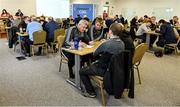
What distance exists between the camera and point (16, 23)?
6.87 metres

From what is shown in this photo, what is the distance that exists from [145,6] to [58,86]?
1101 centimetres

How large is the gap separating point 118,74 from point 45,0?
1074 centimetres

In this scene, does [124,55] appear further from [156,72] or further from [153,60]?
[153,60]

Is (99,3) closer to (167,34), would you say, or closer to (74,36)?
(167,34)

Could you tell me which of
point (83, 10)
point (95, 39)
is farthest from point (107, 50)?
point (83, 10)

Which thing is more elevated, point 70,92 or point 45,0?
point 45,0

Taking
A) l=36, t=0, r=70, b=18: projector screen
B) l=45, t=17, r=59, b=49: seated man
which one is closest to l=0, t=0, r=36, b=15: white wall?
l=36, t=0, r=70, b=18: projector screen

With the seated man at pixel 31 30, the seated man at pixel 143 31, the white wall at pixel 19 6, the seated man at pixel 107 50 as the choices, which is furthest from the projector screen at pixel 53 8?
the seated man at pixel 107 50

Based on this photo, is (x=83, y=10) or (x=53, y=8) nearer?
(x=53, y=8)

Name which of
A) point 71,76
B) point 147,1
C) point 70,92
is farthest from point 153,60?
point 147,1

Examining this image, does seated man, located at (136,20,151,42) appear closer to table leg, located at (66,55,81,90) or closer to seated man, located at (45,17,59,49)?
seated man, located at (45,17,59,49)

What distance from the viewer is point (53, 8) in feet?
41.7

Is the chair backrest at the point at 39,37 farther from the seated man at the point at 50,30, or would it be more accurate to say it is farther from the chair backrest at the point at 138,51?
the chair backrest at the point at 138,51

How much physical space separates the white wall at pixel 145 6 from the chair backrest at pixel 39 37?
888 cm
